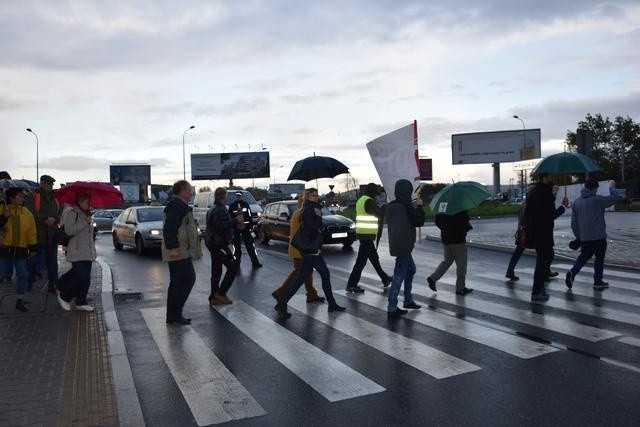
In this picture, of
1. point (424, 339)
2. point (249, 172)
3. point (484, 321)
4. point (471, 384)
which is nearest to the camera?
point (471, 384)

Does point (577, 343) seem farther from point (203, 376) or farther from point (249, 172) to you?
point (249, 172)

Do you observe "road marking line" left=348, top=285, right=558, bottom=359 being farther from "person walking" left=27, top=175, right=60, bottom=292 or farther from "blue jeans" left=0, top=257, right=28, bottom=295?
"person walking" left=27, top=175, right=60, bottom=292

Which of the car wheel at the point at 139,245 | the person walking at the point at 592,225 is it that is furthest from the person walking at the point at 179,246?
the car wheel at the point at 139,245

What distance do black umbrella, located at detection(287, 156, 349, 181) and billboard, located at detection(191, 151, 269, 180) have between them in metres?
59.7

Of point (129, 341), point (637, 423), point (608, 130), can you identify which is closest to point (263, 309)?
point (129, 341)

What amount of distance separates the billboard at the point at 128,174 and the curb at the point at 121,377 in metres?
74.5

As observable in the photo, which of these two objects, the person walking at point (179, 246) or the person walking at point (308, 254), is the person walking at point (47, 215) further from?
the person walking at point (308, 254)

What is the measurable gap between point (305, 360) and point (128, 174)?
78.8 meters

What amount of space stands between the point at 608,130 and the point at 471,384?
84680mm

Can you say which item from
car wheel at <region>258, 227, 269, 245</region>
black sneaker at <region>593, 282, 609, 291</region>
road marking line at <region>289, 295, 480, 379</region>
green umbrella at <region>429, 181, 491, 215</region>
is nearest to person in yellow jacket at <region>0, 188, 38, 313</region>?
road marking line at <region>289, 295, 480, 379</region>

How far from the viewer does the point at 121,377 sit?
18.2 feet

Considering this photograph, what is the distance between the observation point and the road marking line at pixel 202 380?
15.4 feet

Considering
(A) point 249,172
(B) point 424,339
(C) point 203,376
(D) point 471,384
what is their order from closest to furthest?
1. (D) point 471,384
2. (C) point 203,376
3. (B) point 424,339
4. (A) point 249,172

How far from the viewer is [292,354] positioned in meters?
6.30
